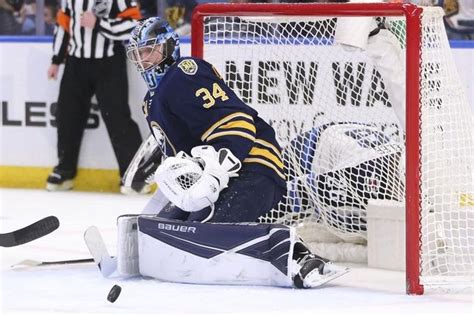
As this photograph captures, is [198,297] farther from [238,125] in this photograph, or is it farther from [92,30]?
[92,30]

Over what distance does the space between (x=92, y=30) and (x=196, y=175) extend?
279 cm

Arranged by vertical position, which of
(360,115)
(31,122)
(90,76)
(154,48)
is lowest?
(31,122)

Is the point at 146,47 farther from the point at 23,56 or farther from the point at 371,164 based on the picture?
the point at 23,56

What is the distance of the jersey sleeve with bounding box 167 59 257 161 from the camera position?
388 cm

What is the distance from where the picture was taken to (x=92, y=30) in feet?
21.3

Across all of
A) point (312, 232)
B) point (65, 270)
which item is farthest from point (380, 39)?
point (65, 270)

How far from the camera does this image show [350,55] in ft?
16.7

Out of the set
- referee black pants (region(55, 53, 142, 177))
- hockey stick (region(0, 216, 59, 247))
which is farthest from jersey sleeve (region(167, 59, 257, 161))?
referee black pants (region(55, 53, 142, 177))

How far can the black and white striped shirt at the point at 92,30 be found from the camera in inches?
253

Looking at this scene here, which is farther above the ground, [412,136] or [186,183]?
[412,136]

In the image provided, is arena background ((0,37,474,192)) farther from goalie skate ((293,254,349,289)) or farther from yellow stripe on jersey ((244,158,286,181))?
goalie skate ((293,254,349,289))

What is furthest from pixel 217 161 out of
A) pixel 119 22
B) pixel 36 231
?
pixel 119 22

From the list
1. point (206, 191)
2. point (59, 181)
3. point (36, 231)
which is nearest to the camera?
point (206, 191)

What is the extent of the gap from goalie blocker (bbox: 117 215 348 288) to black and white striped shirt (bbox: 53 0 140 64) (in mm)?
2597
